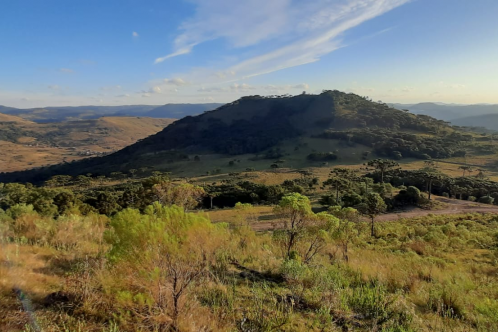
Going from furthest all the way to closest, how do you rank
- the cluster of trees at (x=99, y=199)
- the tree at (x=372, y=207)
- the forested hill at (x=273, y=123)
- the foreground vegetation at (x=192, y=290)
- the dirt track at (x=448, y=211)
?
the forested hill at (x=273, y=123) → the dirt track at (x=448, y=211) → the cluster of trees at (x=99, y=199) → the tree at (x=372, y=207) → the foreground vegetation at (x=192, y=290)

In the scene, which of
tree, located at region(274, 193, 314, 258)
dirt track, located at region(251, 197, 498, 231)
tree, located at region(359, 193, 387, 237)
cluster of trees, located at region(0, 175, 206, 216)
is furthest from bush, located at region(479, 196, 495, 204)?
tree, located at region(274, 193, 314, 258)

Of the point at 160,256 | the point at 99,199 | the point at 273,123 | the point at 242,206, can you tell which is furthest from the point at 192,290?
the point at 273,123

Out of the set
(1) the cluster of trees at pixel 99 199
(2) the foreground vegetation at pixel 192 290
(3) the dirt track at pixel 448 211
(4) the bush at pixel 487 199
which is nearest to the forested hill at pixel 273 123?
(4) the bush at pixel 487 199

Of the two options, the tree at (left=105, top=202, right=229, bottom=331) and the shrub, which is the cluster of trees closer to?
the shrub

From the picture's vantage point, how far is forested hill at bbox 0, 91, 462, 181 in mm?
109750

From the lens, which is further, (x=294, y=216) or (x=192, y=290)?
(x=294, y=216)

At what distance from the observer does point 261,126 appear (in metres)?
146

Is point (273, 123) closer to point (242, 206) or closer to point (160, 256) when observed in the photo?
point (242, 206)

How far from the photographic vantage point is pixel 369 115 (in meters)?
122

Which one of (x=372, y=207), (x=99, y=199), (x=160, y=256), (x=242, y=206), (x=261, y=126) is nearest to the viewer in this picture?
(x=160, y=256)

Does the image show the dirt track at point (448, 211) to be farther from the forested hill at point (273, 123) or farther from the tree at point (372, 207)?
the forested hill at point (273, 123)

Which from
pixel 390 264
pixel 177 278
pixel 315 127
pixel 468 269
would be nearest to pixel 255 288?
pixel 177 278

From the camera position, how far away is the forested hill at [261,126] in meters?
110

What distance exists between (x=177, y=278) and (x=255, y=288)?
5.91ft
